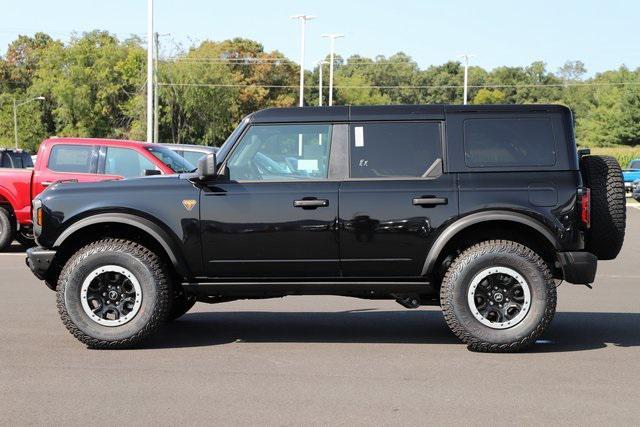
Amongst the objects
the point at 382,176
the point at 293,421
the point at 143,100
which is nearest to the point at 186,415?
the point at 293,421

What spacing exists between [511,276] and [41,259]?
380 centimetres

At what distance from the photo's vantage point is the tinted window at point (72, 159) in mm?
15812

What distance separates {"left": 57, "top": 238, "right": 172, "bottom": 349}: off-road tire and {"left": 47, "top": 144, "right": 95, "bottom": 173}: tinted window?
7851 mm

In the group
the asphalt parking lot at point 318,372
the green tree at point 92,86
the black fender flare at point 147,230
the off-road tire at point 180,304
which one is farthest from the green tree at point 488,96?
the black fender flare at point 147,230

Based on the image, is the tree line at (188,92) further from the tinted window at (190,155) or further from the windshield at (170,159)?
the windshield at (170,159)

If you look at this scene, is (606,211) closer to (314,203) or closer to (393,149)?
(393,149)

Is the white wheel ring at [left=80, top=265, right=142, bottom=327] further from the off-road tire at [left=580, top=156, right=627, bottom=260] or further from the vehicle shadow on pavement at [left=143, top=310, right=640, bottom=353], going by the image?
the off-road tire at [left=580, top=156, right=627, bottom=260]

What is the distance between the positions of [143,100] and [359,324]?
67919 mm

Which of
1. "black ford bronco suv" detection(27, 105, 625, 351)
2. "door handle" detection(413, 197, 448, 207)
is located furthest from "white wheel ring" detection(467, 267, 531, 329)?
"door handle" detection(413, 197, 448, 207)

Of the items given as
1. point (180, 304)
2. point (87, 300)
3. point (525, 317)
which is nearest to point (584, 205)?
point (525, 317)

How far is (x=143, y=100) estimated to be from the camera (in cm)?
7538

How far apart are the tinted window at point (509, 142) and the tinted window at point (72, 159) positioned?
9026 millimetres

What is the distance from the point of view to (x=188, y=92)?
77.8 meters

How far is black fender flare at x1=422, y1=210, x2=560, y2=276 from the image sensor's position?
7840 mm
